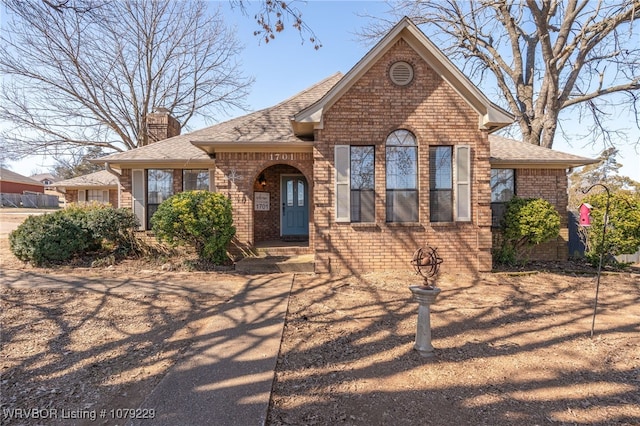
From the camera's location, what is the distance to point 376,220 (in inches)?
306

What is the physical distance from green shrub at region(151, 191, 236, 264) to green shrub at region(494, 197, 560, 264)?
7.49 m

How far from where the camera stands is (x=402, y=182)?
789 cm

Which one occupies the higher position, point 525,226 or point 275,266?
point 525,226

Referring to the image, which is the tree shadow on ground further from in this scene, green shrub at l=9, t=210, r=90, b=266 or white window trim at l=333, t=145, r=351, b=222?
green shrub at l=9, t=210, r=90, b=266

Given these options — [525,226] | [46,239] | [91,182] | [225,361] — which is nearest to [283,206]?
[46,239]

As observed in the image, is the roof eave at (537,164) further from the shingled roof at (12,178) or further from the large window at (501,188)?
the shingled roof at (12,178)

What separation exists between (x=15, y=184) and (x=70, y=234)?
5484 centimetres

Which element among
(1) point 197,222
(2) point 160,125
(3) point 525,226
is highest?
(2) point 160,125

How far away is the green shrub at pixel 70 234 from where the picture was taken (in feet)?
26.9

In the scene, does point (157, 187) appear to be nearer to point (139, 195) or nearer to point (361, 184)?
point (139, 195)

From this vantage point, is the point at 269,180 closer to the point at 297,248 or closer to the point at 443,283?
the point at 297,248

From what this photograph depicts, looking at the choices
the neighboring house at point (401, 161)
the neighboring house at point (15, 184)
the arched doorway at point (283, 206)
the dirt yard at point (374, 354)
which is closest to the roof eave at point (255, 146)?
the neighboring house at point (401, 161)

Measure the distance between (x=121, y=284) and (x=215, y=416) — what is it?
527cm

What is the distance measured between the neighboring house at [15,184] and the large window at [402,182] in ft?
184
